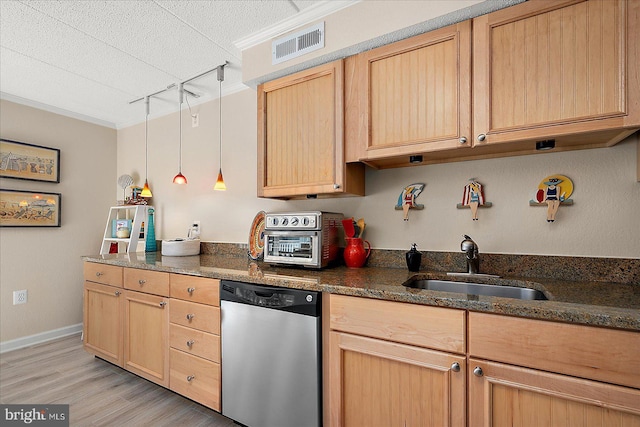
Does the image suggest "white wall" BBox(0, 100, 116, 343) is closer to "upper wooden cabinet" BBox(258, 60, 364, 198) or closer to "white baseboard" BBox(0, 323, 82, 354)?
"white baseboard" BBox(0, 323, 82, 354)

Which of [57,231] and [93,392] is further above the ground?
[57,231]

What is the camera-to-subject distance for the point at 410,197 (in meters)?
1.87

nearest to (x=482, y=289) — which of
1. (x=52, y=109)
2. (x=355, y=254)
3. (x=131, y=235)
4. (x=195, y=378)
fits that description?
(x=355, y=254)

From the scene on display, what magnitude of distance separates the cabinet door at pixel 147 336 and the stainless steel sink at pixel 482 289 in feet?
5.13

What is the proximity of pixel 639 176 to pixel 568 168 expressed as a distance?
0.82ft

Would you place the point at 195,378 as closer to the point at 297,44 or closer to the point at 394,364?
the point at 394,364

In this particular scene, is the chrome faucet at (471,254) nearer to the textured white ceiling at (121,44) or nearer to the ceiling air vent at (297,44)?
the ceiling air vent at (297,44)

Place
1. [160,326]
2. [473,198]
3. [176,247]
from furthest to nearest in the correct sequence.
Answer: [176,247] < [160,326] < [473,198]

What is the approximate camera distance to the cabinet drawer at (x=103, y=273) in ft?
7.45

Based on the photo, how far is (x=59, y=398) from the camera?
2051mm

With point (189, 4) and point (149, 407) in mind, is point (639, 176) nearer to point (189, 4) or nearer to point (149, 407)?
point (189, 4)

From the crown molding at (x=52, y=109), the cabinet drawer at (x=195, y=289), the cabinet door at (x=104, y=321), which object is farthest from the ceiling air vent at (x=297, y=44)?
the crown molding at (x=52, y=109)

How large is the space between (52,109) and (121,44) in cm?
177

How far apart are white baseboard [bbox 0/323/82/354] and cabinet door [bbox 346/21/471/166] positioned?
3.54 m
